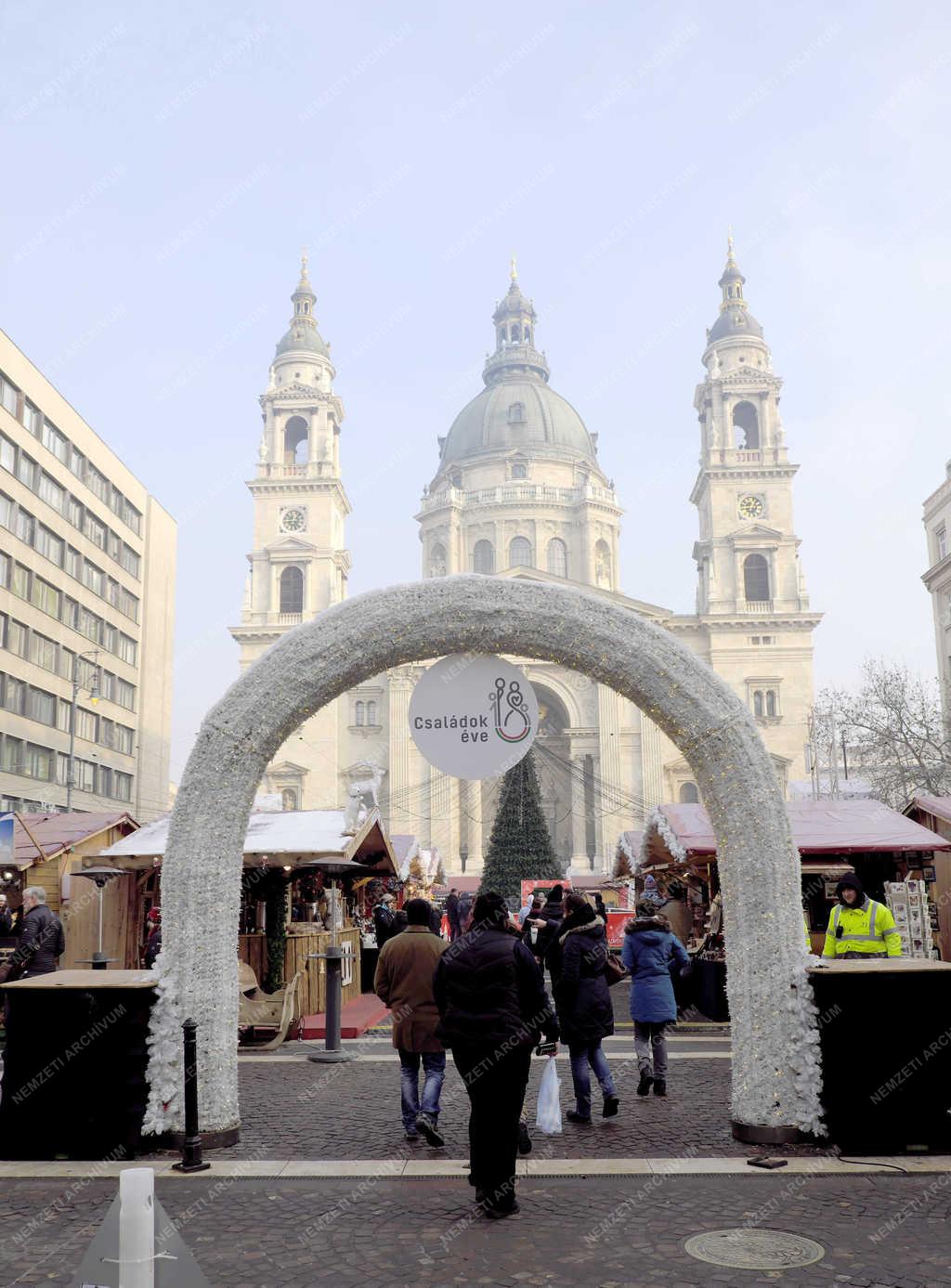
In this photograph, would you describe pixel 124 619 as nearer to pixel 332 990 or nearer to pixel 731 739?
pixel 332 990

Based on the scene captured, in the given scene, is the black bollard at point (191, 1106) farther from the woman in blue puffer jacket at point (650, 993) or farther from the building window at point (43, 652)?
the building window at point (43, 652)

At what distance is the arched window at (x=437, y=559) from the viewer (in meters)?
73.6

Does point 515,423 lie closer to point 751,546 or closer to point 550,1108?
point 751,546

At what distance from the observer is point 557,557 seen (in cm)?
7206

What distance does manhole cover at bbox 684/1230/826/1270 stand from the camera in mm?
5422

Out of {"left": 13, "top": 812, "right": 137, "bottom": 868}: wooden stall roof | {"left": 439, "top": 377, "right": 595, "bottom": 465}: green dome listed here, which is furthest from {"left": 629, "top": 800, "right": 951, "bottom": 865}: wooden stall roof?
{"left": 439, "top": 377, "right": 595, "bottom": 465}: green dome

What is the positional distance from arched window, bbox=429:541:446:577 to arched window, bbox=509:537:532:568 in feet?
15.7

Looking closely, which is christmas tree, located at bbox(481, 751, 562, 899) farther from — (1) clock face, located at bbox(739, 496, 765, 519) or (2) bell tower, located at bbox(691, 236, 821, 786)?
(1) clock face, located at bbox(739, 496, 765, 519)

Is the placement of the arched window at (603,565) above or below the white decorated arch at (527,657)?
above

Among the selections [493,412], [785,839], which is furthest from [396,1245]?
[493,412]

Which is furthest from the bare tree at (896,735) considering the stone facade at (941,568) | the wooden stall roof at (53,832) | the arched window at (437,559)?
the arched window at (437,559)

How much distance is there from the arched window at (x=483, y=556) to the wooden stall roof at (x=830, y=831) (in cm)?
5285

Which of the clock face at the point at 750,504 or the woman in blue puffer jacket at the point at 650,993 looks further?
the clock face at the point at 750,504

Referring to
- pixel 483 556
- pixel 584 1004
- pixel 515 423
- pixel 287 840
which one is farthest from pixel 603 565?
pixel 584 1004
